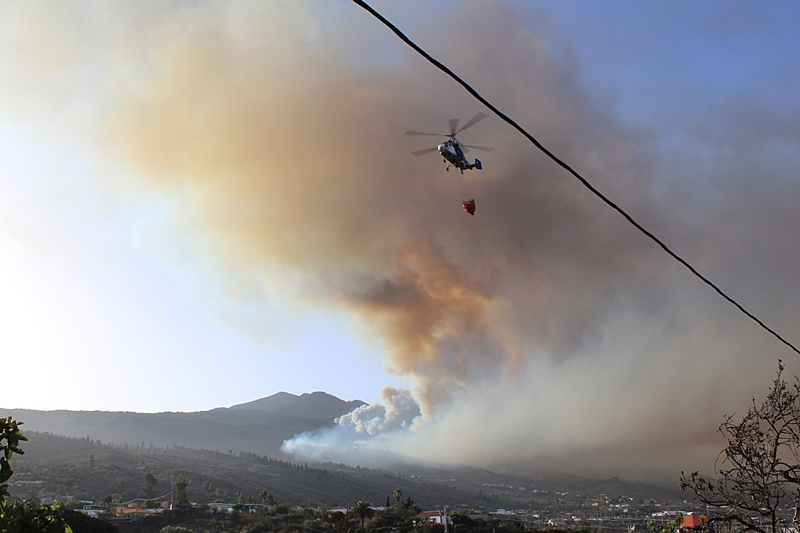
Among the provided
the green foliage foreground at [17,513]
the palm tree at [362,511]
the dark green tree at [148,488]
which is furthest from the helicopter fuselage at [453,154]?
the dark green tree at [148,488]

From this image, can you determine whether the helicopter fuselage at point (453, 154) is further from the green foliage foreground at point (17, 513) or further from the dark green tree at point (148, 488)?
the dark green tree at point (148, 488)

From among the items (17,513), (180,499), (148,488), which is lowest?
(148,488)

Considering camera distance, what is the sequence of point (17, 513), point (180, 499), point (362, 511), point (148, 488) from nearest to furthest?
point (17, 513) < point (362, 511) < point (180, 499) < point (148, 488)

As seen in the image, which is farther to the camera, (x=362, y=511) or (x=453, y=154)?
(x=362, y=511)

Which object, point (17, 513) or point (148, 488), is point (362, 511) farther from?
point (17, 513)

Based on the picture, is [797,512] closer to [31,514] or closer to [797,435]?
[797,435]

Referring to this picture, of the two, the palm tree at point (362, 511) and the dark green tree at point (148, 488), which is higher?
the palm tree at point (362, 511)

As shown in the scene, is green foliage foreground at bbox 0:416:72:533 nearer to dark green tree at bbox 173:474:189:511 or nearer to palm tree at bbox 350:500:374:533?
palm tree at bbox 350:500:374:533

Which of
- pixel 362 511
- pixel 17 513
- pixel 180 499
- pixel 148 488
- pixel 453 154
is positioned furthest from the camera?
pixel 148 488

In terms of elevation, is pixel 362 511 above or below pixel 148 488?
above

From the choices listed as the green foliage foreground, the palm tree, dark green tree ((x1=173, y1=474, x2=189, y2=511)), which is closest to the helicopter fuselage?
the green foliage foreground

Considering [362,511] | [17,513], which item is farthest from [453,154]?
[362,511]

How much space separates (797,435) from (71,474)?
189 m

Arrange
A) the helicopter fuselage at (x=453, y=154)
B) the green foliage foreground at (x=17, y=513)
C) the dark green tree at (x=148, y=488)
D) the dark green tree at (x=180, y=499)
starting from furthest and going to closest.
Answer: the dark green tree at (x=148, y=488)
the dark green tree at (x=180, y=499)
the helicopter fuselage at (x=453, y=154)
the green foliage foreground at (x=17, y=513)
